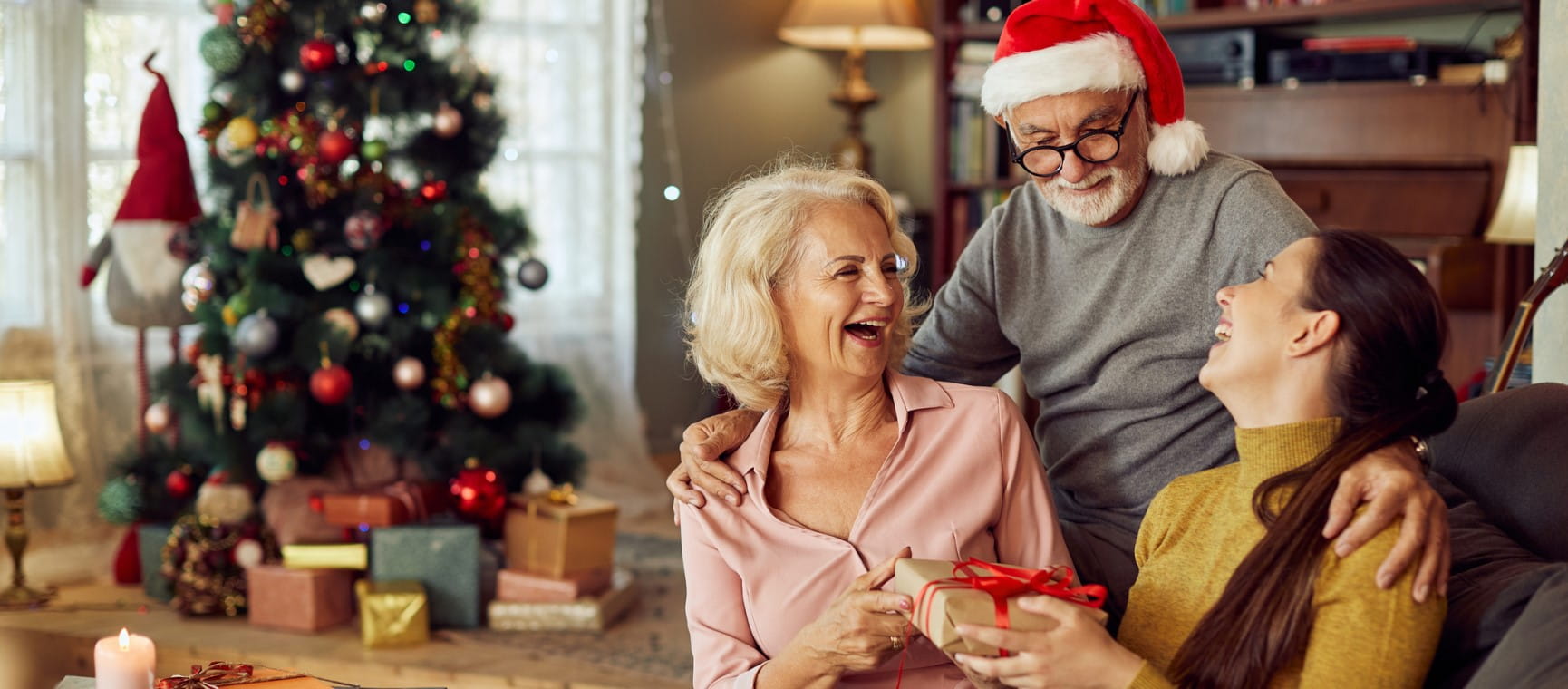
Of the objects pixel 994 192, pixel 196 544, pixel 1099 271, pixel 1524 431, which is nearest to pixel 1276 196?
pixel 1099 271

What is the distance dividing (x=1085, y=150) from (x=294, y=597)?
2.35 meters

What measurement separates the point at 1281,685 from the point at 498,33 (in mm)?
4057

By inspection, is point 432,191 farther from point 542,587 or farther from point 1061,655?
point 1061,655

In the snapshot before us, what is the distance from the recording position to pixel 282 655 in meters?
3.28

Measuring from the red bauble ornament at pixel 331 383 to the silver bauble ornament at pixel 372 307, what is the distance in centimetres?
14

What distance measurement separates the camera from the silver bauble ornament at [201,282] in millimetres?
3578

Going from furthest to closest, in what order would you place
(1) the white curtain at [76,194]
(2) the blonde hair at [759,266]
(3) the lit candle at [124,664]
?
1. (1) the white curtain at [76,194]
2. (2) the blonde hair at [759,266]
3. (3) the lit candle at [124,664]

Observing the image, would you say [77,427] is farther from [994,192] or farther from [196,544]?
[994,192]

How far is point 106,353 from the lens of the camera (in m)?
4.21

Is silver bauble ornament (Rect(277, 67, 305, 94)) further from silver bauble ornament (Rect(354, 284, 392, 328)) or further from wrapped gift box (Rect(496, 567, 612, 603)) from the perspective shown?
wrapped gift box (Rect(496, 567, 612, 603))

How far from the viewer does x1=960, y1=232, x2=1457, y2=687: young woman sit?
137 centimetres

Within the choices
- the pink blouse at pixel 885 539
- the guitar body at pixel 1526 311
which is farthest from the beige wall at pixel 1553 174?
the pink blouse at pixel 885 539

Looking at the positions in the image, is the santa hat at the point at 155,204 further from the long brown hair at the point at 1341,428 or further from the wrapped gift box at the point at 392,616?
the long brown hair at the point at 1341,428

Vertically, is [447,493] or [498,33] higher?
[498,33]
